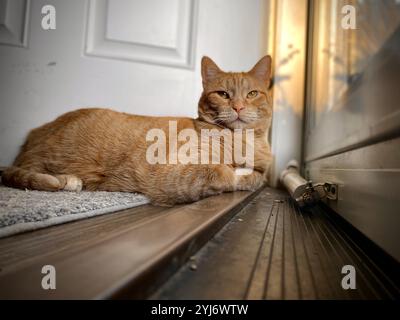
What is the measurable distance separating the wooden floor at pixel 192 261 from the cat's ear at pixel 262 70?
34.8 inches

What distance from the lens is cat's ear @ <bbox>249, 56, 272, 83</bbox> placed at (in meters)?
1.22

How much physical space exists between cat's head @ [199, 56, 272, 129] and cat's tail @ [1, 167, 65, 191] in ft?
2.11

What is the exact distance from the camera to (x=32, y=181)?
861 mm

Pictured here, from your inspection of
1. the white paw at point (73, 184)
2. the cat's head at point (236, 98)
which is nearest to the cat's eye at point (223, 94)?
the cat's head at point (236, 98)

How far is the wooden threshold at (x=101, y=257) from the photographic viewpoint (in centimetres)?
23

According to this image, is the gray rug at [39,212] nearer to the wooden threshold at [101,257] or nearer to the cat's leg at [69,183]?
the wooden threshold at [101,257]

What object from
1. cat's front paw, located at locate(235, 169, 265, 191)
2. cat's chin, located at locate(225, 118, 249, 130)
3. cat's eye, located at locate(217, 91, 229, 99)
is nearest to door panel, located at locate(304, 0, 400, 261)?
cat's front paw, located at locate(235, 169, 265, 191)

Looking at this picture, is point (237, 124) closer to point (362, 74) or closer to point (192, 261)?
point (362, 74)

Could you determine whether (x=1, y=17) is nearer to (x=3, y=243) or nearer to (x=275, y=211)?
(x=3, y=243)

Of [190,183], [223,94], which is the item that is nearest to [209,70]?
[223,94]

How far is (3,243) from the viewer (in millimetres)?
393

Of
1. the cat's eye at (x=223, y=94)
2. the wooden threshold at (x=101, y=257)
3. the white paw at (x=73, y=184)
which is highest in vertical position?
the cat's eye at (x=223, y=94)

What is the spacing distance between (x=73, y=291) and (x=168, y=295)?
96mm

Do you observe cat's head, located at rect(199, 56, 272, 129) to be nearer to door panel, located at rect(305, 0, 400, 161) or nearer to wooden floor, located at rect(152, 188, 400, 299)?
door panel, located at rect(305, 0, 400, 161)
